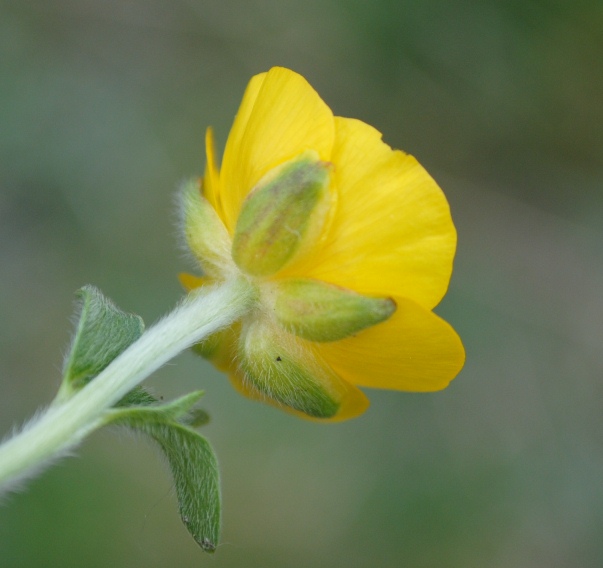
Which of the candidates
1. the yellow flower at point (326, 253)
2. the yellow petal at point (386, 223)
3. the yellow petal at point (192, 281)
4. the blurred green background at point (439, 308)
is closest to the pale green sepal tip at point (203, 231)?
the yellow flower at point (326, 253)

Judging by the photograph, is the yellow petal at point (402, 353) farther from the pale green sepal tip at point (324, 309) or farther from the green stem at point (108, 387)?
the green stem at point (108, 387)

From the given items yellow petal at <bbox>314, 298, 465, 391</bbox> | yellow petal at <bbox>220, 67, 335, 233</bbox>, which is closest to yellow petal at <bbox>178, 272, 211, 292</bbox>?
yellow petal at <bbox>220, 67, 335, 233</bbox>

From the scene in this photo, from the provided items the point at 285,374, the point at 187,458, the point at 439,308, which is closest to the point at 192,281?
the point at 285,374

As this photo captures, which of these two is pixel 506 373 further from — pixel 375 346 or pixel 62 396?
pixel 62 396

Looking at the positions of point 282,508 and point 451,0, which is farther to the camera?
point 451,0

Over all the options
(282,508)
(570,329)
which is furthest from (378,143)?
(570,329)

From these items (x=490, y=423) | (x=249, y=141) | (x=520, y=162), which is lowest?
(x=249, y=141)

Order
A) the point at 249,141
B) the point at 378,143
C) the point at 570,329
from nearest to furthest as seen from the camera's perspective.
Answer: the point at 378,143, the point at 249,141, the point at 570,329

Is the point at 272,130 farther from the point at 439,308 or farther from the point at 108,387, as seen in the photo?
the point at 439,308
